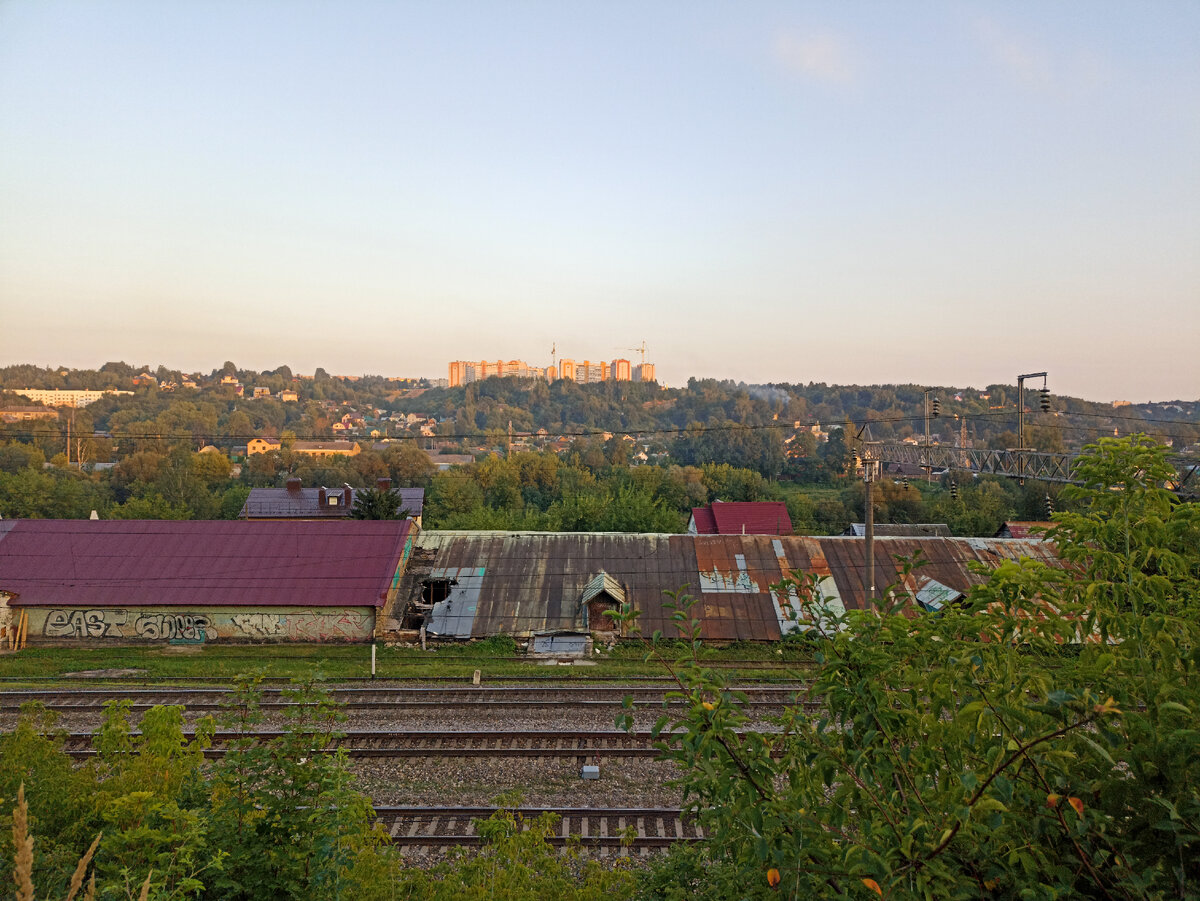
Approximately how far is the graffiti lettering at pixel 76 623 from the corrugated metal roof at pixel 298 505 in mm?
25416

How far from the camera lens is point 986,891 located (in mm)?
3031

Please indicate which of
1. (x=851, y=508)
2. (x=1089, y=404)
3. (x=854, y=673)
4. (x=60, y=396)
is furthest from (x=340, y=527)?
(x=1089, y=404)

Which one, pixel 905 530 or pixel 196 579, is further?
pixel 905 530

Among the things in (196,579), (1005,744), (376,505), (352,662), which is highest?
(1005,744)

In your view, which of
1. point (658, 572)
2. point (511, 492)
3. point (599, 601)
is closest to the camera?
point (599, 601)

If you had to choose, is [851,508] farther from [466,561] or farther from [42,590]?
[42,590]

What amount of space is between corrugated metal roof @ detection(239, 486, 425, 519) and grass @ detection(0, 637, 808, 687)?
1039 inches

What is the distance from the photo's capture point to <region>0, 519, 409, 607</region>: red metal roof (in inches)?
944

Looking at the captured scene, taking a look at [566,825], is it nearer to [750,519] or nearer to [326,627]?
[326,627]

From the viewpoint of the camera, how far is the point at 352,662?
70.9 ft

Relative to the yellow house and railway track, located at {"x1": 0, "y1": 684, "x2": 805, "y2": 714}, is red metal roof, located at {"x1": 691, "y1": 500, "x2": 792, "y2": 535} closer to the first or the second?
railway track, located at {"x1": 0, "y1": 684, "x2": 805, "y2": 714}

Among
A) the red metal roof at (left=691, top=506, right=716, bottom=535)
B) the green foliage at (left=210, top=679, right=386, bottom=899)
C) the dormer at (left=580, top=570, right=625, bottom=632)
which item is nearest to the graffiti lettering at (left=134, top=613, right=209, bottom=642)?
the dormer at (left=580, top=570, right=625, bottom=632)

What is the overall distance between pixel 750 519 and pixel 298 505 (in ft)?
98.5

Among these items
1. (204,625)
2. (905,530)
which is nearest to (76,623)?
(204,625)
